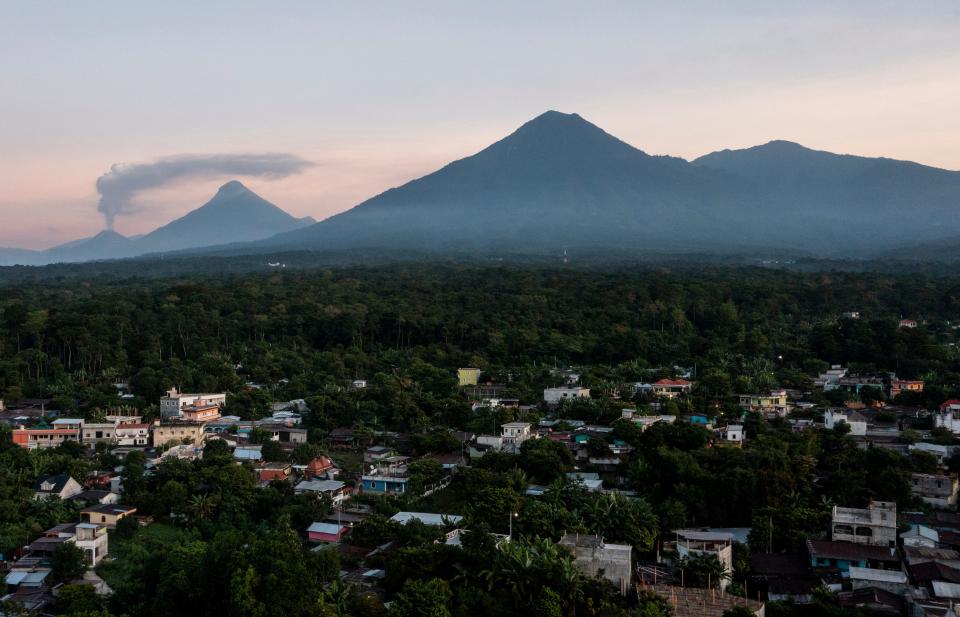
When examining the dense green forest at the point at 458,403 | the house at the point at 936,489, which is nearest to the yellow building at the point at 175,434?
the dense green forest at the point at 458,403

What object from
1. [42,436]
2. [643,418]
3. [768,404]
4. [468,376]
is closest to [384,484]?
[643,418]

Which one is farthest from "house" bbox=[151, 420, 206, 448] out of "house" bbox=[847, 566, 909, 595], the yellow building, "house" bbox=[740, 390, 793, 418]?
"house" bbox=[847, 566, 909, 595]

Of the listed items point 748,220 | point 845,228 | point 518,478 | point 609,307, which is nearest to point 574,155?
point 748,220

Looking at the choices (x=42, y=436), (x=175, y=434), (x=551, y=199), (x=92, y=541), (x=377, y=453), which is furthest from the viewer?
(x=551, y=199)

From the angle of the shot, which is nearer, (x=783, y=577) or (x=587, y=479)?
(x=783, y=577)

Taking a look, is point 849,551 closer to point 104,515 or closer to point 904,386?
point 104,515

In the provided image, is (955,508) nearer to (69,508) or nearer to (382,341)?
(69,508)

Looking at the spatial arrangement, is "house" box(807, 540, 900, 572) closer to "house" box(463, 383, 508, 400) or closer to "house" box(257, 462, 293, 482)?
"house" box(257, 462, 293, 482)
